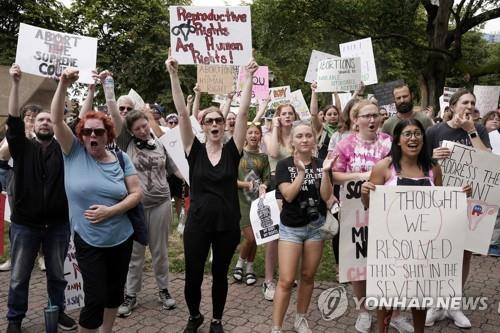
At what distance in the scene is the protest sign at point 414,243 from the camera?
3461 millimetres

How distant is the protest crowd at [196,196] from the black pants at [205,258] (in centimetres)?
1

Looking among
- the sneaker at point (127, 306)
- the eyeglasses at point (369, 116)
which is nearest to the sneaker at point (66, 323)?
the sneaker at point (127, 306)

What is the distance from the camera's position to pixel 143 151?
15.4ft

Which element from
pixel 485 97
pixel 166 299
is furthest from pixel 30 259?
pixel 485 97

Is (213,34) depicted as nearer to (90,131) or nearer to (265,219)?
(90,131)

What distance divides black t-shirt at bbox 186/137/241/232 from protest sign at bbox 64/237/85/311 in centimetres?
135

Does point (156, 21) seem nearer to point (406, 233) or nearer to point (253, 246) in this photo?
point (253, 246)

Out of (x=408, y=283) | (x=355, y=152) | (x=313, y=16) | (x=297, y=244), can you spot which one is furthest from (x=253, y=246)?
(x=313, y=16)

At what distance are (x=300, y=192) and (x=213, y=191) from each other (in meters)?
0.77

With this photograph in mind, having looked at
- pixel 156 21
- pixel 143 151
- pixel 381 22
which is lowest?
pixel 143 151

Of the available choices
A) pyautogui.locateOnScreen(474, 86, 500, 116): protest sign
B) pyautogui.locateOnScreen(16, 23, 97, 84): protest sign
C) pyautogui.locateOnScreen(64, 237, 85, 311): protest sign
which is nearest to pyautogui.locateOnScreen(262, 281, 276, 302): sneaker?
pyautogui.locateOnScreen(64, 237, 85, 311): protest sign

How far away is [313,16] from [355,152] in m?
17.0

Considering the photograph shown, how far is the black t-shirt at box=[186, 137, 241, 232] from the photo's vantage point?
13.0 ft

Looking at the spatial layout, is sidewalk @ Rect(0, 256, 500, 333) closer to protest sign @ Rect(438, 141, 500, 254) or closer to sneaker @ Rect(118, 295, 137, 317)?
sneaker @ Rect(118, 295, 137, 317)
